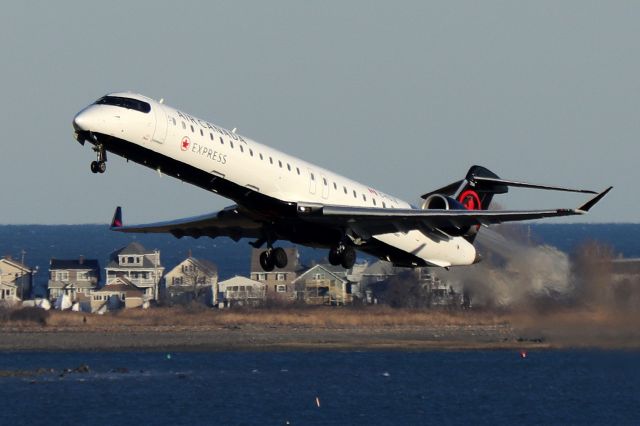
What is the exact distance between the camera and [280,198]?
34.8 metres

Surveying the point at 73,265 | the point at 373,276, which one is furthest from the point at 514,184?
the point at 73,265

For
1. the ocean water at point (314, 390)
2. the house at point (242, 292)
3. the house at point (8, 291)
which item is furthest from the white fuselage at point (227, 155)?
the house at point (8, 291)

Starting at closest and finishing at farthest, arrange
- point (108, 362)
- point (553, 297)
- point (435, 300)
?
point (553, 297)
point (108, 362)
point (435, 300)

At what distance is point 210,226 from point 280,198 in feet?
19.6

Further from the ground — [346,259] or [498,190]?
[498,190]

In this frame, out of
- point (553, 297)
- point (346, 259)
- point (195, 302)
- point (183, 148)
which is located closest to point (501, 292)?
point (553, 297)

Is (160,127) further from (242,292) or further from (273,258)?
(242,292)

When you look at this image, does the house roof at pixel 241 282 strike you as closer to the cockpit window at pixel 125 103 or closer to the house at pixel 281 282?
the house at pixel 281 282

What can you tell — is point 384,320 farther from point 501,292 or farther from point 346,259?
point 346,259

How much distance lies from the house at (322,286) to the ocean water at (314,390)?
15.8 metres

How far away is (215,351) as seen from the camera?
91500 mm

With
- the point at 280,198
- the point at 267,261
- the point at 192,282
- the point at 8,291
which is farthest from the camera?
the point at 192,282

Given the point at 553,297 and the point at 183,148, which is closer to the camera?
the point at 183,148

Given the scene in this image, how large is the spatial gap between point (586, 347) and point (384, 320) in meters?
50.5
